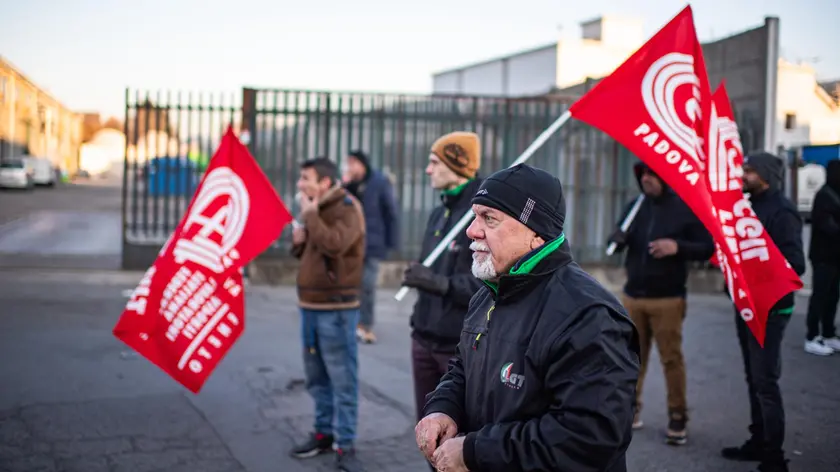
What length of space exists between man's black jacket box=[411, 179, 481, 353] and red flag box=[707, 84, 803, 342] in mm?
1484

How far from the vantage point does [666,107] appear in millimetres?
4750

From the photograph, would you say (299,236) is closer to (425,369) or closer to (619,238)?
(425,369)

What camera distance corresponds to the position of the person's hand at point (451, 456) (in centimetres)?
243

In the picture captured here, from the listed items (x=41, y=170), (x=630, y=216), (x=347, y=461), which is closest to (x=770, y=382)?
(x=630, y=216)

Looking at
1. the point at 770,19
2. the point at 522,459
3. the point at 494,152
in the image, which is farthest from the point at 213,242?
the point at 770,19

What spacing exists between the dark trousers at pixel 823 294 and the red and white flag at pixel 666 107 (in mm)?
4384

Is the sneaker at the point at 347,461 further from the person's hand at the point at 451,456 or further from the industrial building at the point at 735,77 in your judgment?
the industrial building at the point at 735,77

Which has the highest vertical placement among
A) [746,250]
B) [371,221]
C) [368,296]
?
[746,250]

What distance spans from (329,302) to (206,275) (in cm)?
95

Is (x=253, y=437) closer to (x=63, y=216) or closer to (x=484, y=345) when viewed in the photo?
(x=484, y=345)

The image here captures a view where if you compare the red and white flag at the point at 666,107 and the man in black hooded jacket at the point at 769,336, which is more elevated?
the red and white flag at the point at 666,107

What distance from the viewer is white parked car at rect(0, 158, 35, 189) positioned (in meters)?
37.4

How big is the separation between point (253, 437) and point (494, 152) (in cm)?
802

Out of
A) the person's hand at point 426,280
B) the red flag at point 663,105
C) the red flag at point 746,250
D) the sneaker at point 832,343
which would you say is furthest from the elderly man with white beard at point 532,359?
the sneaker at point 832,343
